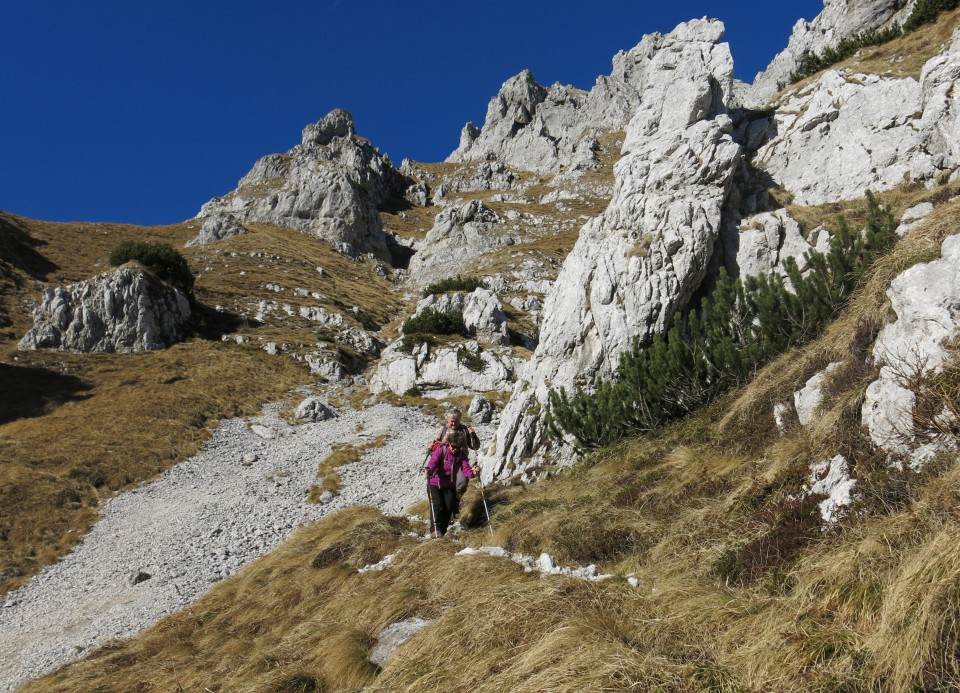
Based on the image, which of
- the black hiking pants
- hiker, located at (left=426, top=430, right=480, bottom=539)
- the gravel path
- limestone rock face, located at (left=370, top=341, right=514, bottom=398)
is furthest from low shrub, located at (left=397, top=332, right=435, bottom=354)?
the black hiking pants

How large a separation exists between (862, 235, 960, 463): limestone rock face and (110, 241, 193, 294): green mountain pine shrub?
1991 inches

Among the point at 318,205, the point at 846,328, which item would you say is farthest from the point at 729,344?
the point at 318,205

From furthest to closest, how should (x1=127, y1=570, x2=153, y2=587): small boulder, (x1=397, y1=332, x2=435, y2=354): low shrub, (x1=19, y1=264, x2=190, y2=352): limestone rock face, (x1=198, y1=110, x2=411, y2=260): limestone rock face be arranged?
(x1=198, y1=110, x2=411, y2=260): limestone rock face, (x1=397, y1=332, x2=435, y2=354): low shrub, (x1=19, y1=264, x2=190, y2=352): limestone rock face, (x1=127, y1=570, x2=153, y2=587): small boulder

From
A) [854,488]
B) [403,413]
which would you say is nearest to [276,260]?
[403,413]

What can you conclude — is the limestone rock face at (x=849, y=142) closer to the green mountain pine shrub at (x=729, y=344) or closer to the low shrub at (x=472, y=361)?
the green mountain pine shrub at (x=729, y=344)

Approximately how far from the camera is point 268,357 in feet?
127

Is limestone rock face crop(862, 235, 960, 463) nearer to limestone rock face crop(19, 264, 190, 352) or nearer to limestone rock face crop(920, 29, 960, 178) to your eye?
limestone rock face crop(920, 29, 960, 178)

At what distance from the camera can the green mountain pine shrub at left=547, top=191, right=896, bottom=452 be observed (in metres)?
10.8

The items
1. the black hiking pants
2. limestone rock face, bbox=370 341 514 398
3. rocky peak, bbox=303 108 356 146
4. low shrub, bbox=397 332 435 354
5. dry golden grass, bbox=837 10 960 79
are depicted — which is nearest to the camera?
the black hiking pants

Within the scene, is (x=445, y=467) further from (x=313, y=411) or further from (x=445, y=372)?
(x=445, y=372)

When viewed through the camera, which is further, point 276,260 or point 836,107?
point 276,260

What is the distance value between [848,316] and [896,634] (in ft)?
25.1

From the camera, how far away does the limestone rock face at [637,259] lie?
53.2 feet

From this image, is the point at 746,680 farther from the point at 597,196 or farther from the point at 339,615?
the point at 597,196
